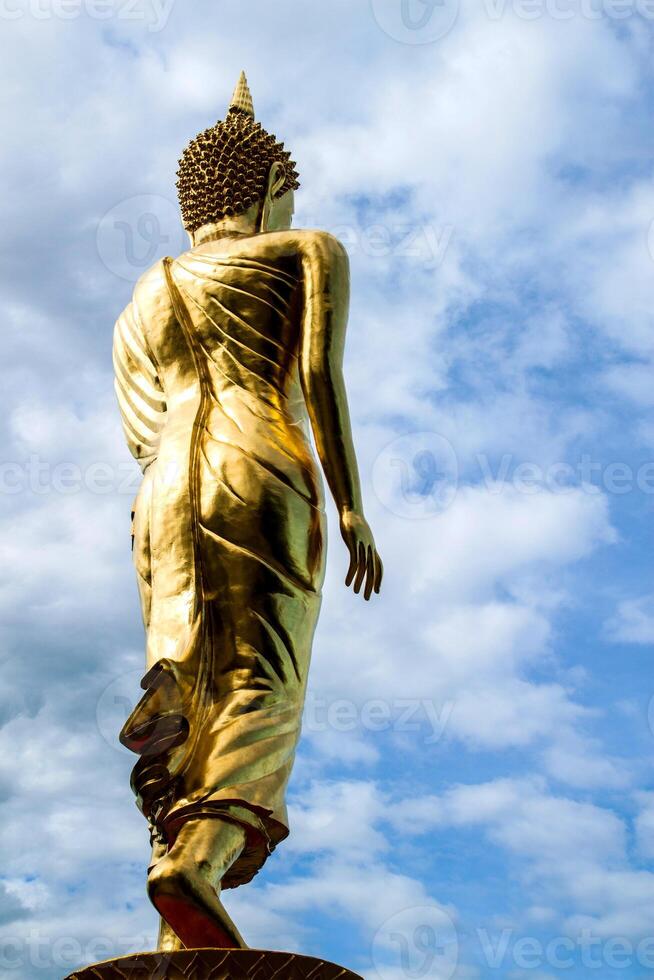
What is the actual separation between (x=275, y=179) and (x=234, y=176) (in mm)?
262

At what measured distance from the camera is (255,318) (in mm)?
7441

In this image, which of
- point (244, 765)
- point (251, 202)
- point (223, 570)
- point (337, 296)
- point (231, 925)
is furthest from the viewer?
point (251, 202)

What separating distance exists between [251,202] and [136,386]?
4.29 ft

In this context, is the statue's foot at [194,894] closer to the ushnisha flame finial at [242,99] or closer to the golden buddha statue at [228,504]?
the golden buddha statue at [228,504]

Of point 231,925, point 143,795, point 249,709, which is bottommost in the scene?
point 231,925

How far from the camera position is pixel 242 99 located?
28.1ft

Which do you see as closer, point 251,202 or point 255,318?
point 255,318

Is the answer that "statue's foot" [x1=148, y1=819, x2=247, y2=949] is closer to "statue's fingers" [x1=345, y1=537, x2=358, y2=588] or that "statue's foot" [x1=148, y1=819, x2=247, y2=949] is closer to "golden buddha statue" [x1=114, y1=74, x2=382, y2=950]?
"golden buddha statue" [x1=114, y1=74, x2=382, y2=950]

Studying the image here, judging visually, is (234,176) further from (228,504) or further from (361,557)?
(361,557)

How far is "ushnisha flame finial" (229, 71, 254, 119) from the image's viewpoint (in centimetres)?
849

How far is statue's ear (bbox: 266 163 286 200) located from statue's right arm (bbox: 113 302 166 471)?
1084 mm

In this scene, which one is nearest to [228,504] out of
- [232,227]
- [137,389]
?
[137,389]

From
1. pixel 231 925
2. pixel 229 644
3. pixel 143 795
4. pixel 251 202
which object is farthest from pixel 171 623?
pixel 251 202

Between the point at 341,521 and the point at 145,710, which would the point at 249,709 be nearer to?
the point at 145,710
